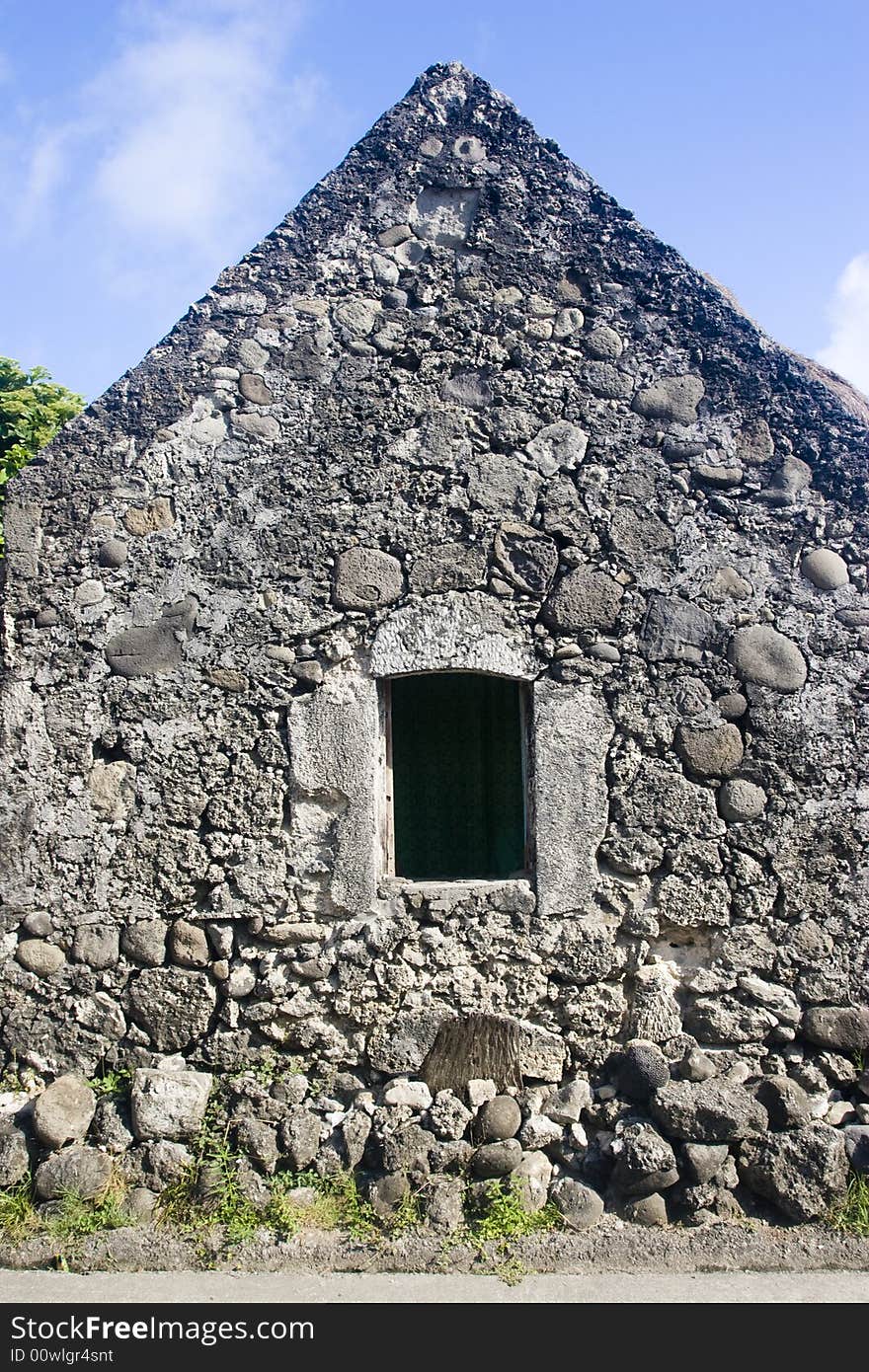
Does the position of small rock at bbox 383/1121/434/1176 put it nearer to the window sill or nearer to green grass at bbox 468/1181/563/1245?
green grass at bbox 468/1181/563/1245

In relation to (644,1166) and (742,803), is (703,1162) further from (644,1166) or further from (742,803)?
(742,803)

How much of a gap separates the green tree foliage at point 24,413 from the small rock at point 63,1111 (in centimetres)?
558

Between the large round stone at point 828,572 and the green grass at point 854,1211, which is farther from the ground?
the large round stone at point 828,572

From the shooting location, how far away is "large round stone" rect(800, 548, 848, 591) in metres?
4.41

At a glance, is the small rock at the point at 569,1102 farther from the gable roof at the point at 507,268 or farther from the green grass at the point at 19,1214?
the gable roof at the point at 507,268

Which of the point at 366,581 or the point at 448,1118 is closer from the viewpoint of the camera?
the point at 448,1118

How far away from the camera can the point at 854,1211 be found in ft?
12.6

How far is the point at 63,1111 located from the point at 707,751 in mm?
3018

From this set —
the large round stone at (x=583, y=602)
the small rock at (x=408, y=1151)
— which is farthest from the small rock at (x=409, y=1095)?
the large round stone at (x=583, y=602)

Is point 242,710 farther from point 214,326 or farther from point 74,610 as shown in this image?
point 214,326

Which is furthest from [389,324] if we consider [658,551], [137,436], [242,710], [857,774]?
[857,774]

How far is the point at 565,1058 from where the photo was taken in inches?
163

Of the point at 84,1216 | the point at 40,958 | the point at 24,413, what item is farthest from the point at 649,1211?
the point at 24,413

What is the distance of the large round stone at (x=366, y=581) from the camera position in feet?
14.4
